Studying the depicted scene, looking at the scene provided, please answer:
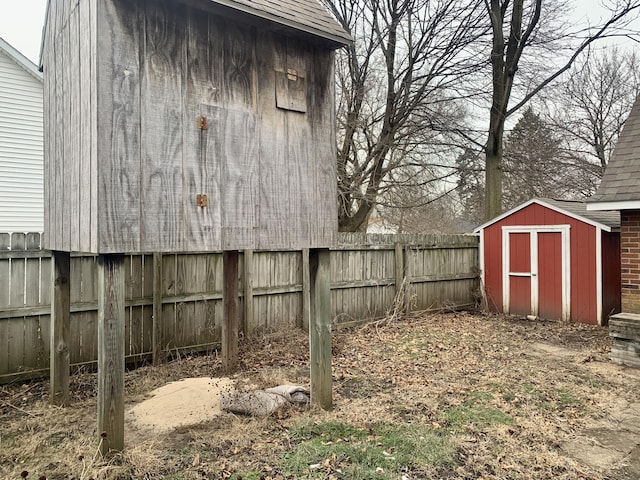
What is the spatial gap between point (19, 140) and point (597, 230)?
510 inches

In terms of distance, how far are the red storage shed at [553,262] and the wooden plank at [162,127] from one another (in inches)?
325

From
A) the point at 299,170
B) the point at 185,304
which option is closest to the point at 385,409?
the point at 299,170

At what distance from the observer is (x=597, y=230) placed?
852 centimetres

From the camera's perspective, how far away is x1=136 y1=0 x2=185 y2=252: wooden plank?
3.13 m

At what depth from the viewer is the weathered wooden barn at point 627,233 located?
5.98 meters

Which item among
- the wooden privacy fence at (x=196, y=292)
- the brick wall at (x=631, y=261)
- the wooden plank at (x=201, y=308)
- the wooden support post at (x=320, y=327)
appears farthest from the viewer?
the brick wall at (x=631, y=261)

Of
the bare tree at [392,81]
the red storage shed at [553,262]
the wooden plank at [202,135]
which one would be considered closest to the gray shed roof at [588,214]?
the red storage shed at [553,262]

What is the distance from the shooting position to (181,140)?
10.8 ft

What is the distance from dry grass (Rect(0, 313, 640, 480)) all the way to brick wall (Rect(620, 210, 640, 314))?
2.80 feet

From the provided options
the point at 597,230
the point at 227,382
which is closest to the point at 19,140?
the point at 227,382

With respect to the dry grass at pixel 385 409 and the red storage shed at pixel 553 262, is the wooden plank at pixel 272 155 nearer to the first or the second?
the dry grass at pixel 385 409

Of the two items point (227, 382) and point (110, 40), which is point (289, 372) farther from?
point (110, 40)

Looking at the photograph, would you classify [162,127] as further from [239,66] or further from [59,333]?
[59,333]

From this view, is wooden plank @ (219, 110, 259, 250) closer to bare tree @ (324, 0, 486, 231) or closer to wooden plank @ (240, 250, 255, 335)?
wooden plank @ (240, 250, 255, 335)
